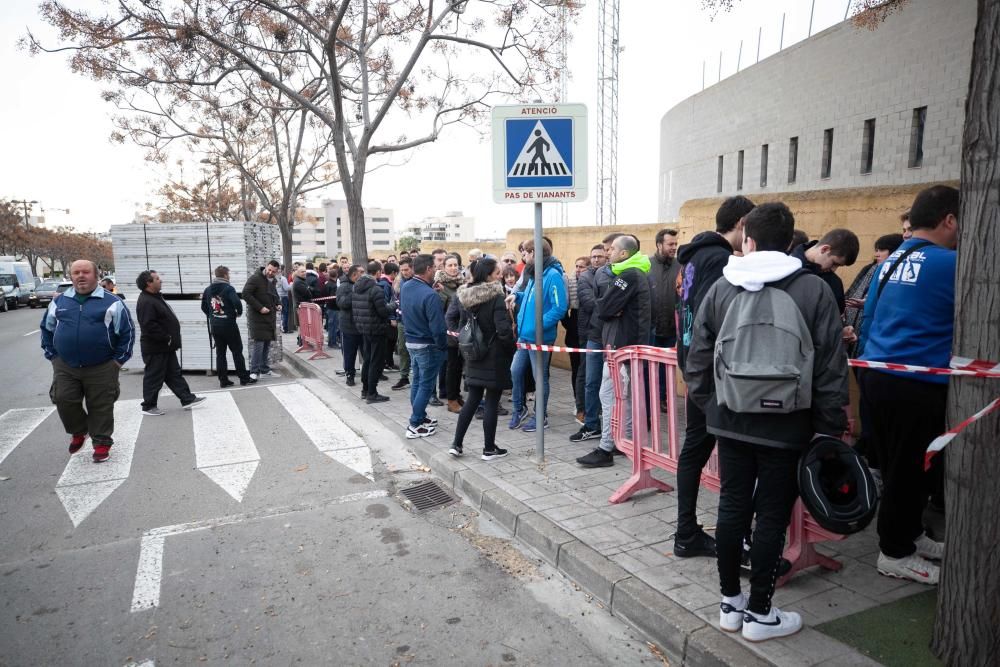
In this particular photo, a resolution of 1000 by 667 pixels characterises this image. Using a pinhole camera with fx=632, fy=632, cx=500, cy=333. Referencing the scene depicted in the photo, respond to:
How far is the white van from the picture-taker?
35925mm

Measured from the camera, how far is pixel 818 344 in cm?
274

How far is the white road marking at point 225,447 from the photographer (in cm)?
591

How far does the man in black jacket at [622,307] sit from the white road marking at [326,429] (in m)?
2.19

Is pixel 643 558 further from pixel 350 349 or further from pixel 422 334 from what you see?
pixel 350 349

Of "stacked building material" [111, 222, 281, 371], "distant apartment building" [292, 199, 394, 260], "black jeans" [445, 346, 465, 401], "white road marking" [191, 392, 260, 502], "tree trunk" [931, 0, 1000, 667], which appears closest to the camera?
"tree trunk" [931, 0, 1000, 667]

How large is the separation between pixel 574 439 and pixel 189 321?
850 centimetres

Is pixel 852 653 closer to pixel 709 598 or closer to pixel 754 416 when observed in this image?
pixel 709 598

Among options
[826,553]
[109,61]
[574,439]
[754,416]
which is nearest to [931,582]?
[826,553]

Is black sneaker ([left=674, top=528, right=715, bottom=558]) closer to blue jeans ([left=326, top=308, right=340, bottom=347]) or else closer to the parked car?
blue jeans ([left=326, top=308, right=340, bottom=347])

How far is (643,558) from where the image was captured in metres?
3.84

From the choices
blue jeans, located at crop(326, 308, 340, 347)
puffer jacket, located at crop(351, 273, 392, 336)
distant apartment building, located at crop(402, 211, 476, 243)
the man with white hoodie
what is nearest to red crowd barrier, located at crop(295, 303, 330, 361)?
blue jeans, located at crop(326, 308, 340, 347)

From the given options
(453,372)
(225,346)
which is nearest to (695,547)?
(453,372)

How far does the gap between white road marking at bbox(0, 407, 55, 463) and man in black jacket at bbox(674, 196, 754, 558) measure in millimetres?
6898

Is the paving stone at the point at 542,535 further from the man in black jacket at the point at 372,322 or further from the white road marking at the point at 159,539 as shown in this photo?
the man in black jacket at the point at 372,322
